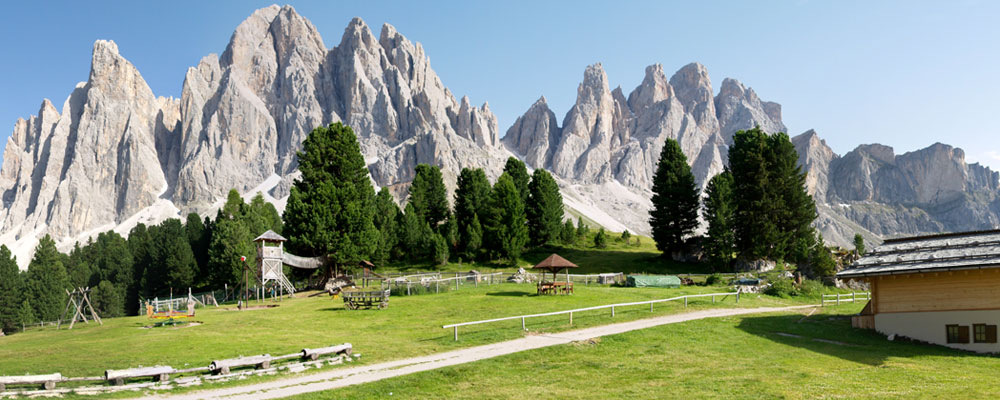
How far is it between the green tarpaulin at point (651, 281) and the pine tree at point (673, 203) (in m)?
24.8

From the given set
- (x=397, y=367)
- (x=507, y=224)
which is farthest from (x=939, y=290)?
(x=507, y=224)

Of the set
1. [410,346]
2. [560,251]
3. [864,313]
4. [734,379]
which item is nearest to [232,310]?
[410,346]

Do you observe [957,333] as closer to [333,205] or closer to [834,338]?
[834,338]

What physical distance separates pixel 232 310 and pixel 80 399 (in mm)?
24703

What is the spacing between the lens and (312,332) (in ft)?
85.4

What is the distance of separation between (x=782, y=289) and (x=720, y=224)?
2000 cm

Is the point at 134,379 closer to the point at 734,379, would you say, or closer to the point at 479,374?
the point at 479,374

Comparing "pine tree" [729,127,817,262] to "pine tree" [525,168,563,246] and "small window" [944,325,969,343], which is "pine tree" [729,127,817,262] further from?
"small window" [944,325,969,343]

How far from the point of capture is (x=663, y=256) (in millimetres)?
71500

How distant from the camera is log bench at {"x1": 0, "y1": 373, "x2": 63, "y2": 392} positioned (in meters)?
14.0

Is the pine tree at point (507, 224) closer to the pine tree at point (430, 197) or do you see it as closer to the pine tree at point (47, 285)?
the pine tree at point (430, 197)

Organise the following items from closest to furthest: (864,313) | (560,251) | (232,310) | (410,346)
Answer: (410,346) < (864,313) < (232,310) < (560,251)

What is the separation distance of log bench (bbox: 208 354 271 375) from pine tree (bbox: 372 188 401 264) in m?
51.5

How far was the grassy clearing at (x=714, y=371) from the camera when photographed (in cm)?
1474
